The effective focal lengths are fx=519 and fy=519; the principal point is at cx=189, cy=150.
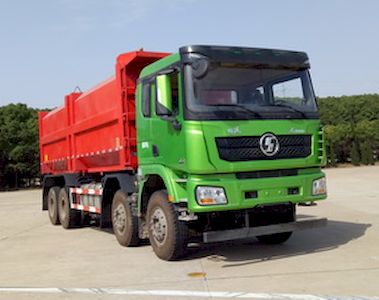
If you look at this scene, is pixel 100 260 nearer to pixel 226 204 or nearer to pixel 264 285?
pixel 226 204

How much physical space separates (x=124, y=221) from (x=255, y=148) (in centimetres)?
318

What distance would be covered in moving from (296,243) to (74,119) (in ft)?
19.1

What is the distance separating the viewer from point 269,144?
7.05m

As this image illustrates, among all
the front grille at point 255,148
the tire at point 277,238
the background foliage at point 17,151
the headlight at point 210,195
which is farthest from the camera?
the background foliage at point 17,151

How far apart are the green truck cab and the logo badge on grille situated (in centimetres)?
1

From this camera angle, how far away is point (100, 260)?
26.9ft

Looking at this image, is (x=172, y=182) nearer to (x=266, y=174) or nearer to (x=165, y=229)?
(x=165, y=229)

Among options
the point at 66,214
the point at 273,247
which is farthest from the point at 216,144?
the point at 66,214

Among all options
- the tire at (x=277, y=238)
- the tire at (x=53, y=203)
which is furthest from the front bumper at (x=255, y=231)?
the tire at (x=53, y=203)

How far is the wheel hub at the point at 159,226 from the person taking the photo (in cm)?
754

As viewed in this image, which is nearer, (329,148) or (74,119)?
(74,119)

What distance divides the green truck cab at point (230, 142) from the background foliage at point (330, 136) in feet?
130

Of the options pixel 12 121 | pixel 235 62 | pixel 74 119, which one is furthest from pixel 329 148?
pixel 235 62

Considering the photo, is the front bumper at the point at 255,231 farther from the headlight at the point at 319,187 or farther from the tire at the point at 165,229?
the tire at the point at 165,229
